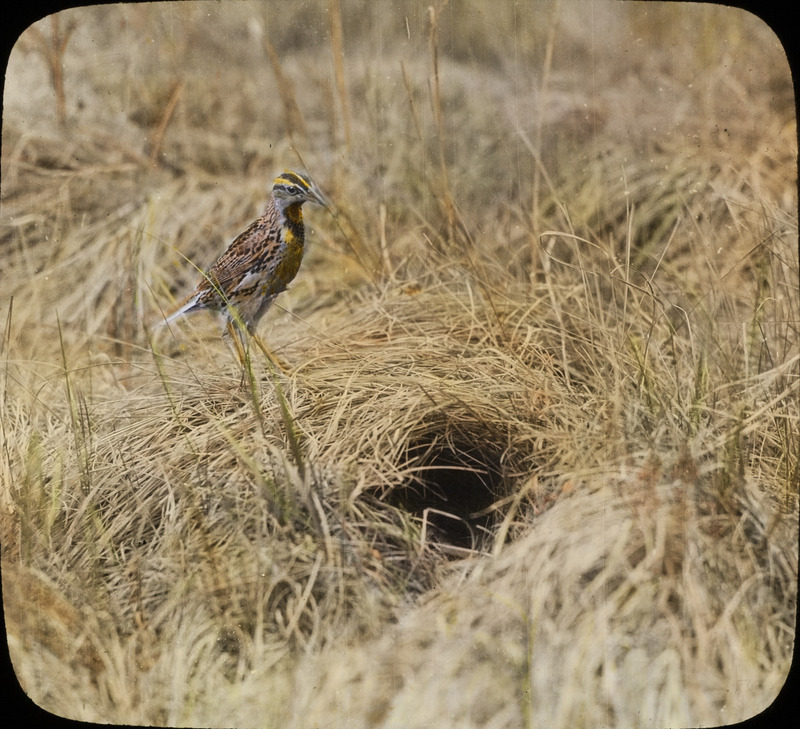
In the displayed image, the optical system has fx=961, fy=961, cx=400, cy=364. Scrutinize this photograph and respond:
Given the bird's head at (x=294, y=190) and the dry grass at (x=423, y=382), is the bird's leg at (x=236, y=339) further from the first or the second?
the bird's head at (x=294, y=190)

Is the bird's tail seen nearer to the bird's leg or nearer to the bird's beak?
the bird's leg

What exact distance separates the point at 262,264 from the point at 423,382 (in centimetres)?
56

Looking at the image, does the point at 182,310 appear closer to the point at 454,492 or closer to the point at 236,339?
the point at 236,339

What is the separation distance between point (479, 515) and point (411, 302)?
618 millimetres

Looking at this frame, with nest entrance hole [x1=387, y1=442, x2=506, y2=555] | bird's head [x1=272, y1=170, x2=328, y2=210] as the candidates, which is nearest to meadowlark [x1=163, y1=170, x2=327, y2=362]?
bird's head [x1=272, y1=170, x2=328, y2=210]

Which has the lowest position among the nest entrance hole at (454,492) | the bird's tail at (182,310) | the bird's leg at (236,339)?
the nest entrance hole at (454,492)

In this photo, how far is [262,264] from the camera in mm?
2666

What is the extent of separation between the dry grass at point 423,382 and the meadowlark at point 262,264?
0.17 feet

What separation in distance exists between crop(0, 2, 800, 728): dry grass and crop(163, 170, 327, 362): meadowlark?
53mm

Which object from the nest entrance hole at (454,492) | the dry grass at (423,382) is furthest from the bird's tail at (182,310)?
the nest entrance hole at (454,492)

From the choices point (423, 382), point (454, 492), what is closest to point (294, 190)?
point (423, 382)

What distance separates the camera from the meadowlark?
2.66 metres

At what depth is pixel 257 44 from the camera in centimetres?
261

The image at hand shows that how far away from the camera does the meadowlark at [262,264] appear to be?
8.74 feet
